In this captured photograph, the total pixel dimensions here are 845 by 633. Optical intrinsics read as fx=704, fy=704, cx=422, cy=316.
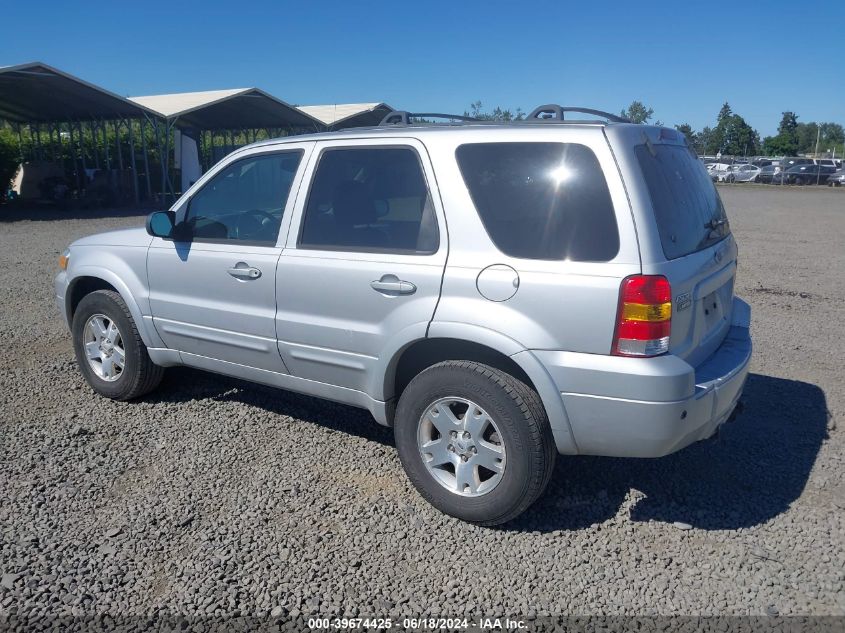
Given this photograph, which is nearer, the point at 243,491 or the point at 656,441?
the point at 656,441

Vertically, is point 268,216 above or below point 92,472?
above

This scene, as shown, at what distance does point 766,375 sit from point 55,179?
24633 mm

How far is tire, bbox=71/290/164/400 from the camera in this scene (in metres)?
5.02

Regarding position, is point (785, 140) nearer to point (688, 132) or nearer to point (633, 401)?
point (688, 132)

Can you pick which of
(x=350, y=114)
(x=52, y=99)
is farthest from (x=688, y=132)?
(x=52, y=99)

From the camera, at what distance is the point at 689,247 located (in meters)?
3.48

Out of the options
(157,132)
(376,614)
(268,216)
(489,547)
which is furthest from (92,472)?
(157,132)

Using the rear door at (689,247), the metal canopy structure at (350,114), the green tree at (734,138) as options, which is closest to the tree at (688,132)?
the rear door at (689,247)

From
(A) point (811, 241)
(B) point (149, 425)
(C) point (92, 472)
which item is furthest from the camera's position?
(A) point (811, 241)

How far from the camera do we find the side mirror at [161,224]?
4.54m

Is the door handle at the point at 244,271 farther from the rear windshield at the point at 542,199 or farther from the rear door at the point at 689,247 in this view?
the rear door at the point at 689,247

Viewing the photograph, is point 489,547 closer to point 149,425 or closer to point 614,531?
point 614,531

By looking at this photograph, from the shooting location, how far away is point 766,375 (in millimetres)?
5930

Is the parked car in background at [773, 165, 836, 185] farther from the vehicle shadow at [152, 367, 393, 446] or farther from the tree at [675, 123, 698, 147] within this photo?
the vehicle shadow at [152, 367, 393, 446]
